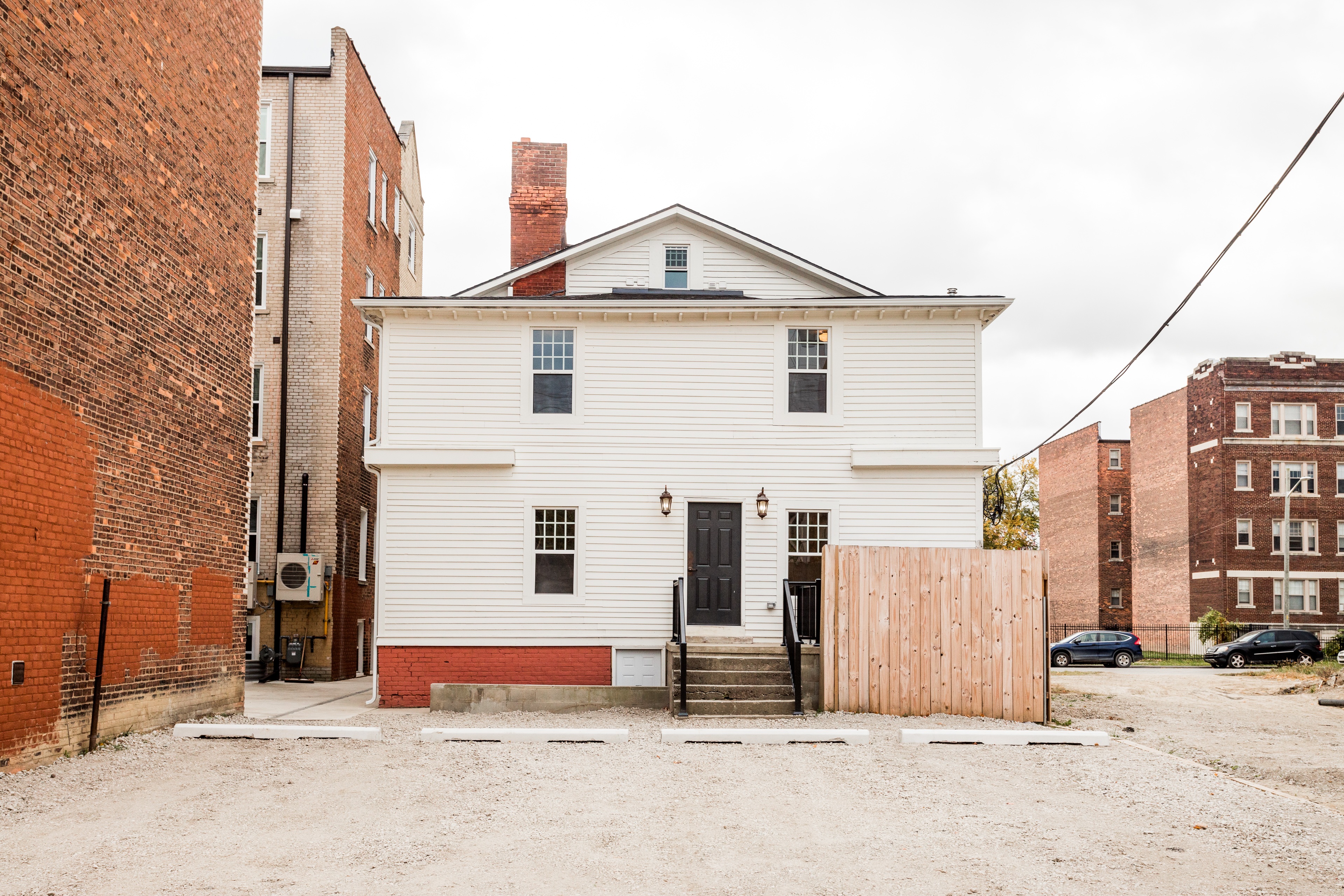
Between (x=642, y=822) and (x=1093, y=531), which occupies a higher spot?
(x=1093, y=531)

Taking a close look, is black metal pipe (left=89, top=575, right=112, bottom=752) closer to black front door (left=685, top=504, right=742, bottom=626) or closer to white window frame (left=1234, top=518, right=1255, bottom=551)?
black front door (left=685, top=504, right=742, bottom=626)

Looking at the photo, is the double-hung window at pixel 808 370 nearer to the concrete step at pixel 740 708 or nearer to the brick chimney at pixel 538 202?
the concrete step at pixel 740 708

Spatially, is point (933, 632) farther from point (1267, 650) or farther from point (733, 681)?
point (1267, 650)

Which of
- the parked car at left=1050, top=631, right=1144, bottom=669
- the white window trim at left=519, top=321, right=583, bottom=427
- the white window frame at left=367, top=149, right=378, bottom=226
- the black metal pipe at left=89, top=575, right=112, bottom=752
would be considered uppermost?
the white window frame at left=367, top=149, right=378, bottom=226

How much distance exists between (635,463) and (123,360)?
26.0 ft

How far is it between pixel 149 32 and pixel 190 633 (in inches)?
260

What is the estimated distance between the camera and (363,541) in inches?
987

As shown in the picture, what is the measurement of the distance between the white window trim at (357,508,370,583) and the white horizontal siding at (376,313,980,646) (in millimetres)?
8189

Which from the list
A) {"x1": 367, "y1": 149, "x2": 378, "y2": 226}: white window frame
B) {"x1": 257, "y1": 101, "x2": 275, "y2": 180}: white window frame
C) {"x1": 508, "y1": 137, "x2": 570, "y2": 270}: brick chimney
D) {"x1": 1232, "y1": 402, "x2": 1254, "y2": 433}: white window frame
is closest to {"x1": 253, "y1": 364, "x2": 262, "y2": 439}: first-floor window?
{"x1": 257, "y1": 101, "x2": 275, "y2": 180}: white window frame

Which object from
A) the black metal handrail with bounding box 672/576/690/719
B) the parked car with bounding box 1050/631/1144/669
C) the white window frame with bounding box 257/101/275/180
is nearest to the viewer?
the black metal handrail with bounding box 672/576/690/719

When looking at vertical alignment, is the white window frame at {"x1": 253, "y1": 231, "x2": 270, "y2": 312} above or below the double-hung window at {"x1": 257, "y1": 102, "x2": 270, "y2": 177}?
below

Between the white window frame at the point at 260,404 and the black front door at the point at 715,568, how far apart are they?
10348 mm

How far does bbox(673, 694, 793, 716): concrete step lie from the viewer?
559 inches

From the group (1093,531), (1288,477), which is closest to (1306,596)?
(1288,477)
